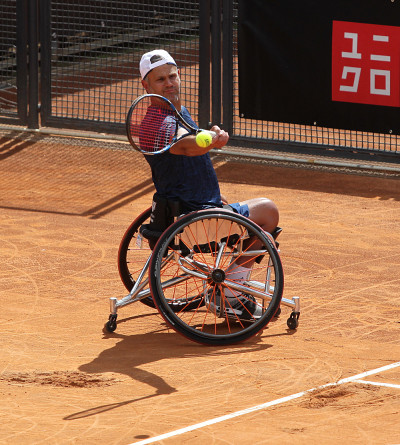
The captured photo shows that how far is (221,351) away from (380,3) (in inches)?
232

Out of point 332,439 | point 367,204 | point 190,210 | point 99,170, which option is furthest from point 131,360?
point 99,170

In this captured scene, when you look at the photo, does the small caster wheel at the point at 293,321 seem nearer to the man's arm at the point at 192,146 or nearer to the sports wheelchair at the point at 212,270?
the sports wheelchair at the point at 212,270

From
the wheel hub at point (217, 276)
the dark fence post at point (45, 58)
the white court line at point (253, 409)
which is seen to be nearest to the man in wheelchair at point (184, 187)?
the wheel hub at point (217, 276)

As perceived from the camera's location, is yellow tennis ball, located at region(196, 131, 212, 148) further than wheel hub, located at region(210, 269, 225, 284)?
No

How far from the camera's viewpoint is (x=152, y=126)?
668cm

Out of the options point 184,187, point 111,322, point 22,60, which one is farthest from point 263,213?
point 22,60

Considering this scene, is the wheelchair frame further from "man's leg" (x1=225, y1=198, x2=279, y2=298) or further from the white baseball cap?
the white baseball cap

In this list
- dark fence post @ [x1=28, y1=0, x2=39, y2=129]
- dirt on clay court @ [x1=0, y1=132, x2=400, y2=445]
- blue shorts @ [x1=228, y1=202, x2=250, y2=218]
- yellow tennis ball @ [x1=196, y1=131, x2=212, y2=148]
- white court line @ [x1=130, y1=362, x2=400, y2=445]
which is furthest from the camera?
dark fence post @ [x1=28, y1=0, x2=39, y2=129]

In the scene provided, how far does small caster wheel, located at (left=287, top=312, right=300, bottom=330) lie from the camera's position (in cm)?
682

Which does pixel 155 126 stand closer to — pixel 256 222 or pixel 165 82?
pixel 165 82

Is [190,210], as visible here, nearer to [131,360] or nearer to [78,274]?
[131,360]

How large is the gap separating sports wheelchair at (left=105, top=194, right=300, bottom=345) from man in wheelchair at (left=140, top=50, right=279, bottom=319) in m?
0.01

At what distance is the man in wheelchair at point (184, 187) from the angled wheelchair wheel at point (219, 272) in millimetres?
30

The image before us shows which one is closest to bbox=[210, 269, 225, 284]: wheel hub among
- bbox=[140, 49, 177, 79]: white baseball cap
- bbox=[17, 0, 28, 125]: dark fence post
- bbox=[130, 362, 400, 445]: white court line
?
bbox=[130, 362, 400, 445]: white court line
